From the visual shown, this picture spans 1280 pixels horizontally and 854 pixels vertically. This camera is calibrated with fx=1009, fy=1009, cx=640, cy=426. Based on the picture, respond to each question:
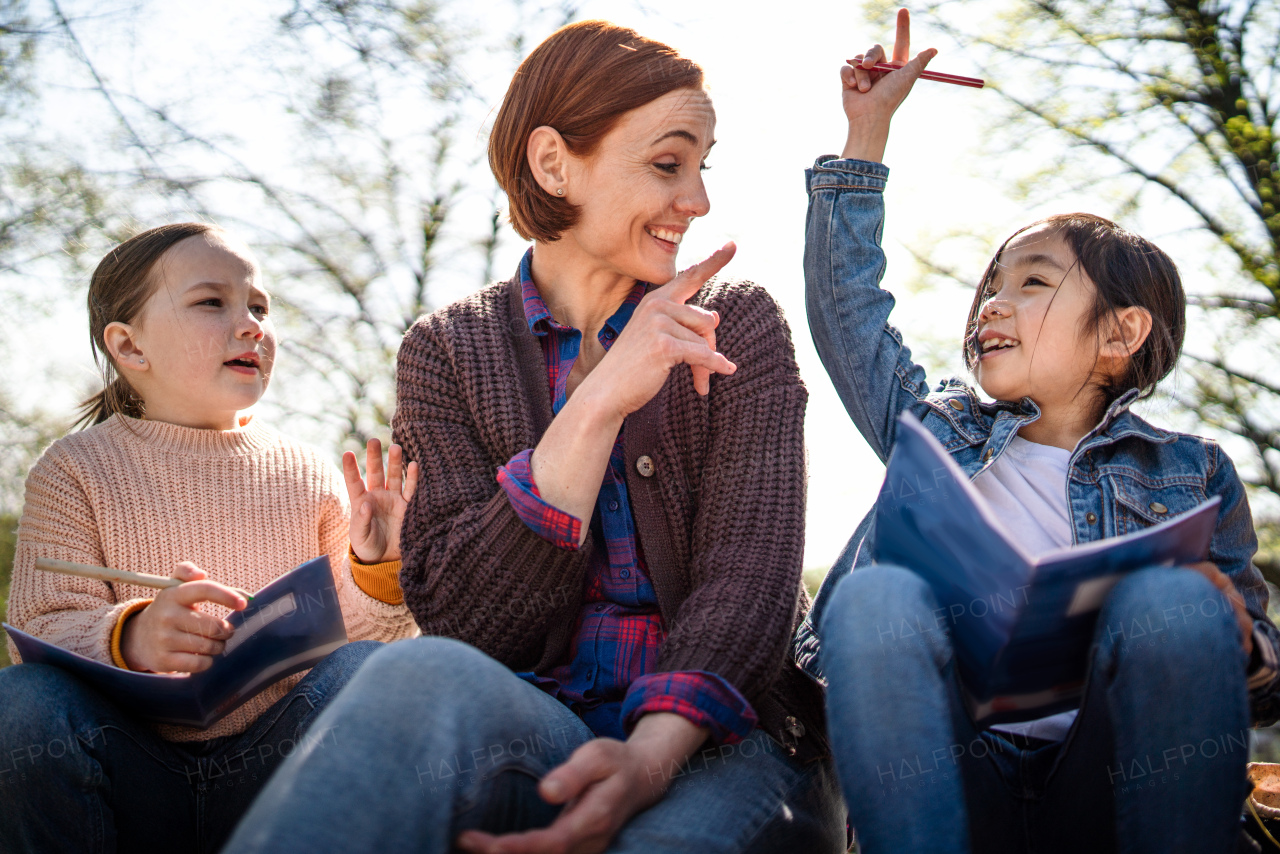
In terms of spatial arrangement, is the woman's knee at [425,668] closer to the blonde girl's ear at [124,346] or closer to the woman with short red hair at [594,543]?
the woman with short red hair at [594,543]

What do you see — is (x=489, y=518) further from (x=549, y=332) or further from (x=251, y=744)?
(x=251, y=744)

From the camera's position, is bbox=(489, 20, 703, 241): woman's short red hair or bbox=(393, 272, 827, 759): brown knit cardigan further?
bbox=(489, 20, 703, 241): woman's short red hair

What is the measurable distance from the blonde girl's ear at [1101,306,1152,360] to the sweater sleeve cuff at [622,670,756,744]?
111cm

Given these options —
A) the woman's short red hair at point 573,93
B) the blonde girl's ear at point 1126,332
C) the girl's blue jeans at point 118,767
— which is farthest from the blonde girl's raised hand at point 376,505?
the blonde girl's ear at point 1126,332

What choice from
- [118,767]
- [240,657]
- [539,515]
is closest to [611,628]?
[539,515]

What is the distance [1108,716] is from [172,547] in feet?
5.47

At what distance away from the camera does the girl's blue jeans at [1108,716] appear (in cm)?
118

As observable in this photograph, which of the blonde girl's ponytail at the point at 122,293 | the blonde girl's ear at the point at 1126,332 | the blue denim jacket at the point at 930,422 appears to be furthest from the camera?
the blonde girl's ponytail at the point at 122,293

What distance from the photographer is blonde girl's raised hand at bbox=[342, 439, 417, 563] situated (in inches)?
73.1

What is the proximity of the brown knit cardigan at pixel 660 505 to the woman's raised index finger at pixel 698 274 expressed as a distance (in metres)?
0.18

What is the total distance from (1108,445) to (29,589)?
78.3 inches

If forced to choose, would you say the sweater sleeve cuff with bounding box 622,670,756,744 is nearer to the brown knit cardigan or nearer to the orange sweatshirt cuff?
the brown knit cardigan

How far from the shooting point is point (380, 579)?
74.4 inches

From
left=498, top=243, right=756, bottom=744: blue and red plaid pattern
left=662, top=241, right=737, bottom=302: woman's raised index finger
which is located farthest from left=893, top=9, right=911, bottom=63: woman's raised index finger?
left=498, top=243, right=756, bottom=744: blue and red plaid pattern
